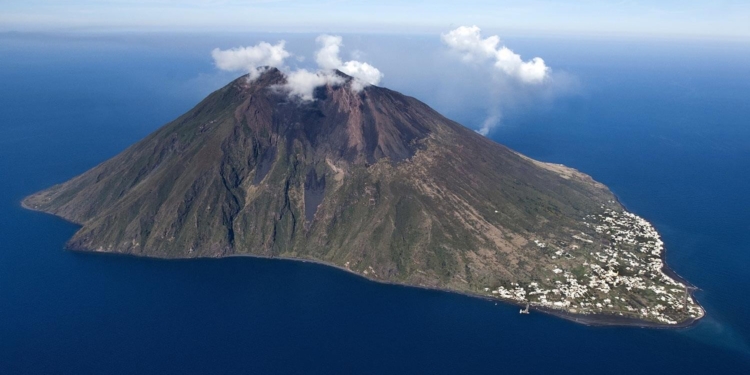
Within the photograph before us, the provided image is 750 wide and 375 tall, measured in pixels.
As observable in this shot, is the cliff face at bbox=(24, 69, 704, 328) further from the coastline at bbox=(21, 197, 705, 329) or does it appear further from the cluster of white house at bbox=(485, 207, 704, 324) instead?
the cluster of white house at bbox=(485, 207, 704, 324)

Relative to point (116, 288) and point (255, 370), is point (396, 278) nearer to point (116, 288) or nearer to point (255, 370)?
point (255, 370)

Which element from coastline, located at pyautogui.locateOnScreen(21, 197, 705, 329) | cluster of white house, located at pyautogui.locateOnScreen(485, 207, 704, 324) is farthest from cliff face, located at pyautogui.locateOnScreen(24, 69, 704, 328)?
cluster of white house, located at pyautogui.locateOnScreen(485, 207, 704, 324)

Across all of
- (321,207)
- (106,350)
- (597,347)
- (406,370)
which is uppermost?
(321,207)

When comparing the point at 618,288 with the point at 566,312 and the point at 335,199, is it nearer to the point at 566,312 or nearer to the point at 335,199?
the point at 566,312

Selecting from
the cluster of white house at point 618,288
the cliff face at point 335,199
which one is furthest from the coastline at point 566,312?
the cliff face at point 335,199

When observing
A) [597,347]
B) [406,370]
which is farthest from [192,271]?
[597,347]

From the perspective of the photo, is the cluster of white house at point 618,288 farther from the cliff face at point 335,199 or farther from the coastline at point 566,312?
the cliff face at point 335,199
